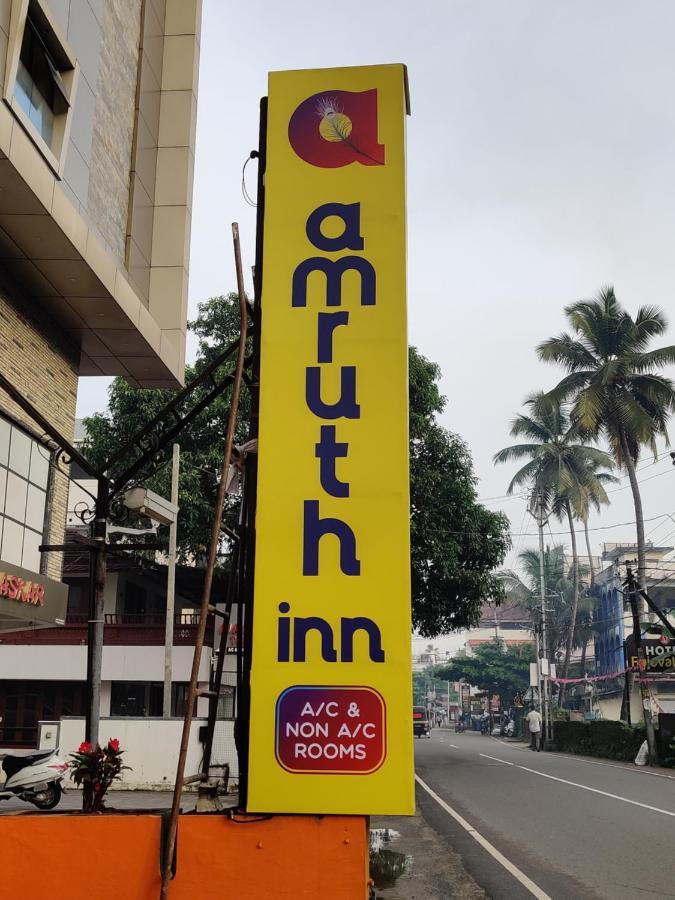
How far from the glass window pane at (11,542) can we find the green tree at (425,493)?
13.0 m

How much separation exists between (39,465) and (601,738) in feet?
86.5

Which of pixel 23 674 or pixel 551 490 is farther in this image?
pixel 551 490

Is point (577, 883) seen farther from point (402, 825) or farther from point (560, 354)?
point (560, 354)

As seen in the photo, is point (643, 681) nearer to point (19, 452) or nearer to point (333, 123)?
point (19, 452)

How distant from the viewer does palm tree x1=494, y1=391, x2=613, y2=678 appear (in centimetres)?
5069

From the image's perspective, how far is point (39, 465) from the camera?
15672 mm

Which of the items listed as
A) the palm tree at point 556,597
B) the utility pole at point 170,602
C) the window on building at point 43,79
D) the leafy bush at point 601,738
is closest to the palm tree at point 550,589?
the palm tree at point 556,597

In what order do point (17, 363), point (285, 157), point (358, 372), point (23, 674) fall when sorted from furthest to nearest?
point (23, 674) → point (17, 363) → point (285, 157) → point (358, 372)

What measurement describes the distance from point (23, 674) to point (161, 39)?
61.7 ft

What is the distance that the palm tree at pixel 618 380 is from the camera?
3800 cm

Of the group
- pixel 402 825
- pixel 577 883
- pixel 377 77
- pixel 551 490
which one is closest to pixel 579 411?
pixel 551 490

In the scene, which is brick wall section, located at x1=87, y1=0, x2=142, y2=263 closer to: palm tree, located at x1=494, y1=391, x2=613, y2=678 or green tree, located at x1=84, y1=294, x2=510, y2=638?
green tree, located at x1=84, y1=294, x2=510, y2=638

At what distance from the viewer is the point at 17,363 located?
1455cm

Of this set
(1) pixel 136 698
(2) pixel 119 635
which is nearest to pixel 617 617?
(1) pixel 136 698
